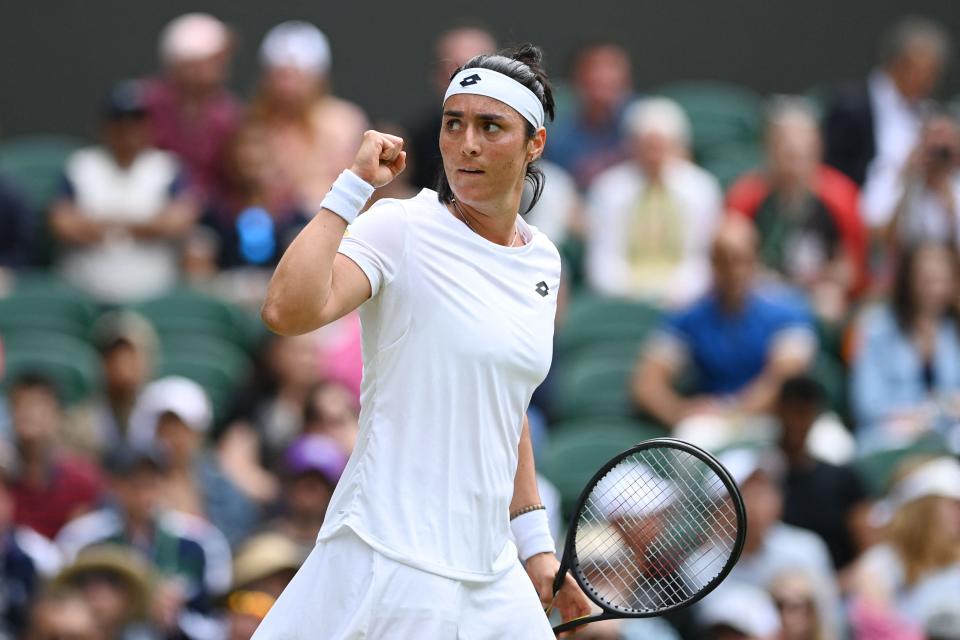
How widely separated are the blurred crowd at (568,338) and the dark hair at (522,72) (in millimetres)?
2138

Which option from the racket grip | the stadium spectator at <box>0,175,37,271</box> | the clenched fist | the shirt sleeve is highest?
the clenched fist

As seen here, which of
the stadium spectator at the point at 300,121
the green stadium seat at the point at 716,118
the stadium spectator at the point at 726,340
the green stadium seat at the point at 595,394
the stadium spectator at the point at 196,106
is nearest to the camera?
the stadium spectator at the point at 726,340

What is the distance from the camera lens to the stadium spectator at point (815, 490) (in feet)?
21.3

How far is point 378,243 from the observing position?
124 inches

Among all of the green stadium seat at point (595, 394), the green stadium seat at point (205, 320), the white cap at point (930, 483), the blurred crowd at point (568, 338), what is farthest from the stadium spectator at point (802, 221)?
the green stadium seat at point (205, 320)


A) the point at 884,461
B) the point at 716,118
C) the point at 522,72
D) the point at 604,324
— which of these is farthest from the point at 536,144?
the point at 716,118

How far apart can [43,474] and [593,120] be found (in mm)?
4071

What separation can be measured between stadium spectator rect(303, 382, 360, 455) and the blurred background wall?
3.96 m

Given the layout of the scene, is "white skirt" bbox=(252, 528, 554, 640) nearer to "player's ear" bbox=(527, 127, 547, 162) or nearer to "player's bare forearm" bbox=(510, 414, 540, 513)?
"player's bare forearm" bbox=(510, 414, 540, 513)

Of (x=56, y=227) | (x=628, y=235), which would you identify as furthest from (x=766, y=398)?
(x=56, y=227)

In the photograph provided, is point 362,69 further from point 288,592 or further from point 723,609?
point 288,592

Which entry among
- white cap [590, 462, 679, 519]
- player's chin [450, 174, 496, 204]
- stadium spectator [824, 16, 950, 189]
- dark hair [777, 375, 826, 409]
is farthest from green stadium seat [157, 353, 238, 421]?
player's chin [450, 174, 496, 204]

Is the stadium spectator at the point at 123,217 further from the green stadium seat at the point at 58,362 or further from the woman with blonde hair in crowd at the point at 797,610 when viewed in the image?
the woman with blonde hair in crowd at the point at 797,610

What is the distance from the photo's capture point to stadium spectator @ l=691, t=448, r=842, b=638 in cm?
581
